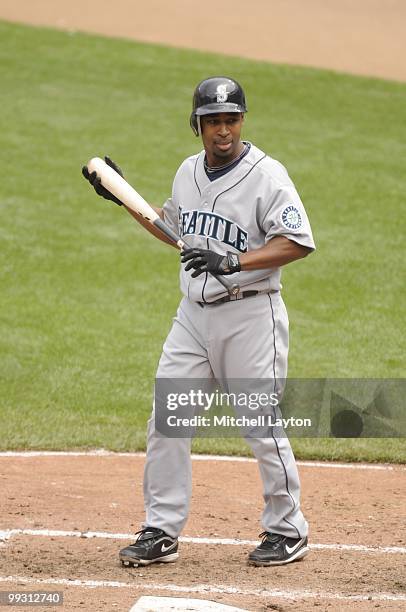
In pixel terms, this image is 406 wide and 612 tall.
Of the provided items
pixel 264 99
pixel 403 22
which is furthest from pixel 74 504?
pixel 403 22

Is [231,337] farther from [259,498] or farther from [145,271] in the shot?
[145,271]

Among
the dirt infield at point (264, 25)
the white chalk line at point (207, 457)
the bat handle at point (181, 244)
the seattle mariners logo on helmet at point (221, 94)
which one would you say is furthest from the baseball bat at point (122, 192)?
the dirt infield at point (264, 25)

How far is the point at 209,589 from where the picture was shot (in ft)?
15.1

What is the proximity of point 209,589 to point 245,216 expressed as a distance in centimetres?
153

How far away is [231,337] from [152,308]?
4.98 meters

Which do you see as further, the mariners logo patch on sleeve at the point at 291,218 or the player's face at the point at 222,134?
the player's face at the point at 222,134

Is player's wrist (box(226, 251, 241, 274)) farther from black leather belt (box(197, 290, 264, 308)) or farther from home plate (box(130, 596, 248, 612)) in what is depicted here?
home plate (box(130, 596, 248, 612))

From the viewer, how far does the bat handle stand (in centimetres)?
472

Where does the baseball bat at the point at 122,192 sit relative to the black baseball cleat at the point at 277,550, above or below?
Answer: above

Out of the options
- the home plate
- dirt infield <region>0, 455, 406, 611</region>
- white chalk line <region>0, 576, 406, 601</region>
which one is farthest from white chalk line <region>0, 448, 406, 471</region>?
the home plate

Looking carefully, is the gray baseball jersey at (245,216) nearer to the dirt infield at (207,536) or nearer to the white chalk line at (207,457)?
the dirt infield at (207,536)

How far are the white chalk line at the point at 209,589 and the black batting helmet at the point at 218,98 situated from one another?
6.39ft

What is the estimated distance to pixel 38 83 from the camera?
53.9 ft

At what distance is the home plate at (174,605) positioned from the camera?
4.20m
